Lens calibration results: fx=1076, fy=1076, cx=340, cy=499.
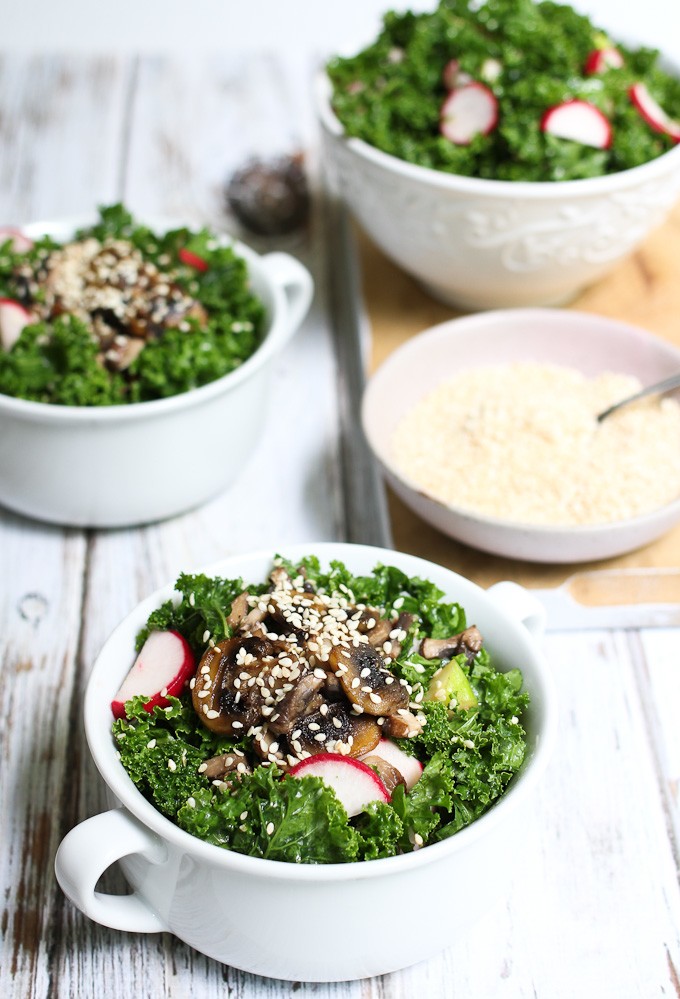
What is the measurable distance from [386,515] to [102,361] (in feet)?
2.14

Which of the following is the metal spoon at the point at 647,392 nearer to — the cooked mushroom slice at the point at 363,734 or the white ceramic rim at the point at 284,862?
the white ceramic rim at the point at 284,862

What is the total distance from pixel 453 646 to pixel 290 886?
455mm

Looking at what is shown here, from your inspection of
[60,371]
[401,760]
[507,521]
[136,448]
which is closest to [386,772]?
[401,760]

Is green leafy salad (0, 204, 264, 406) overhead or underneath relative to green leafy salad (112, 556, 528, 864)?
underneath

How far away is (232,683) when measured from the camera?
1475 millimetres

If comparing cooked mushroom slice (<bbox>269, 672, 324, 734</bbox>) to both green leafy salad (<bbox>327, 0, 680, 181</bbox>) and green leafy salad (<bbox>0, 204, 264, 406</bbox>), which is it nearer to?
green leafy salad (<bbox>0, 204, 264, 406</bbox>)

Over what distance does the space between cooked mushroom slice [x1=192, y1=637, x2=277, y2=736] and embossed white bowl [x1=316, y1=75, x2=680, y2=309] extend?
126cm

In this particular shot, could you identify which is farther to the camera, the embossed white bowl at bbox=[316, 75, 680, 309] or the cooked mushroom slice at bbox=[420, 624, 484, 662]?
the embossed white bowl at bbox=[316, 75, 680, 309]

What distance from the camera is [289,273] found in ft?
7.95

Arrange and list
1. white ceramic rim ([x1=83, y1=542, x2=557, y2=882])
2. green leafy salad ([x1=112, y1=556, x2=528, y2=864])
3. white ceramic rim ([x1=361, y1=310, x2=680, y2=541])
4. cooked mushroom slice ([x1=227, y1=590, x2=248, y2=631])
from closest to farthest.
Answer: white ceramic rim ([x1=83, y1=542, x2=557, y2=882]), green leafy salad ([x1=112, y1=556, x2=528, y2=864]), cooked mushroom slice ([x1=227, y1=590, x2=248, y2=631]), white ceramic rim ([x1=361, y1=310, x2=680, y2=541])

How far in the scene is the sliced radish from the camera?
2.48 metres

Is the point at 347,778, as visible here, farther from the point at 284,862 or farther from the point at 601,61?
the point at 601,61

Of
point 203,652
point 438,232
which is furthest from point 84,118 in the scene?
point 203,652

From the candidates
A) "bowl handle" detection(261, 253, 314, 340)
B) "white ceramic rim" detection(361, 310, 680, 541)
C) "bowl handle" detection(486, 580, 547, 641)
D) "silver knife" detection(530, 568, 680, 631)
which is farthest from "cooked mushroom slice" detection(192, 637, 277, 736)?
"bowl handle" detection(261, 253, 314, 340)
